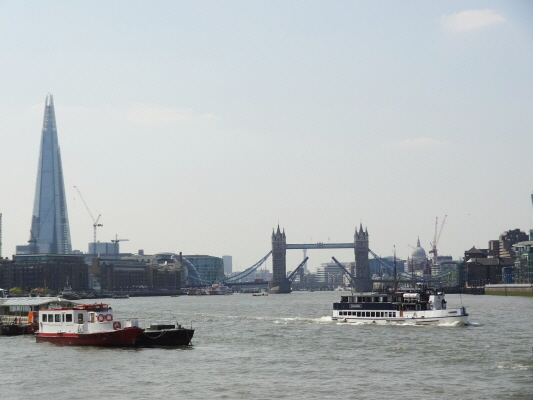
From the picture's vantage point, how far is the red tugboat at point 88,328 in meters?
62.1

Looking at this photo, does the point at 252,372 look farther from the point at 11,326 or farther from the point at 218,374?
the point at 11,326

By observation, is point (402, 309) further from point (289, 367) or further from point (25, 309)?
point (289, 367)

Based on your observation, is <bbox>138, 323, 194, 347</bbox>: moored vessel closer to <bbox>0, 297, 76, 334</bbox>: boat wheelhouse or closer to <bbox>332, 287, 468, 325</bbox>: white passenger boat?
<bbox>0, 297, 76, 334</bbox>: boat wheelhouse

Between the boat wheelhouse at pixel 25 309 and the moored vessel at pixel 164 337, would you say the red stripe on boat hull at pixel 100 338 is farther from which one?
the boat wheelhouse at pixel 25 309

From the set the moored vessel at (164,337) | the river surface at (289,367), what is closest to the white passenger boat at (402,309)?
the river surface at (289,367)

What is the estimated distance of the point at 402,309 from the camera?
85.5 meters

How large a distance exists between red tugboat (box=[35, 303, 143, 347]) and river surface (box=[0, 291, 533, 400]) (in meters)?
1.01

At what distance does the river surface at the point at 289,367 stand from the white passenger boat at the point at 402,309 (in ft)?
24.6

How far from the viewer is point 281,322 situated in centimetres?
9244

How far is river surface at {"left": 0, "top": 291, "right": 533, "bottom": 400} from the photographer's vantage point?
144 ft

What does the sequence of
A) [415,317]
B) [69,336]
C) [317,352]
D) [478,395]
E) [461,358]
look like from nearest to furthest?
[478,395]
[461,358]
[317,352]
[69,336]
[415,317]

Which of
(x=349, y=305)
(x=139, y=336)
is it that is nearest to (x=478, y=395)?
(x=139, y=336)

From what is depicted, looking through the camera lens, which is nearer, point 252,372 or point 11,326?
point 252,372

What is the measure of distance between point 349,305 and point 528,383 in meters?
45.5
